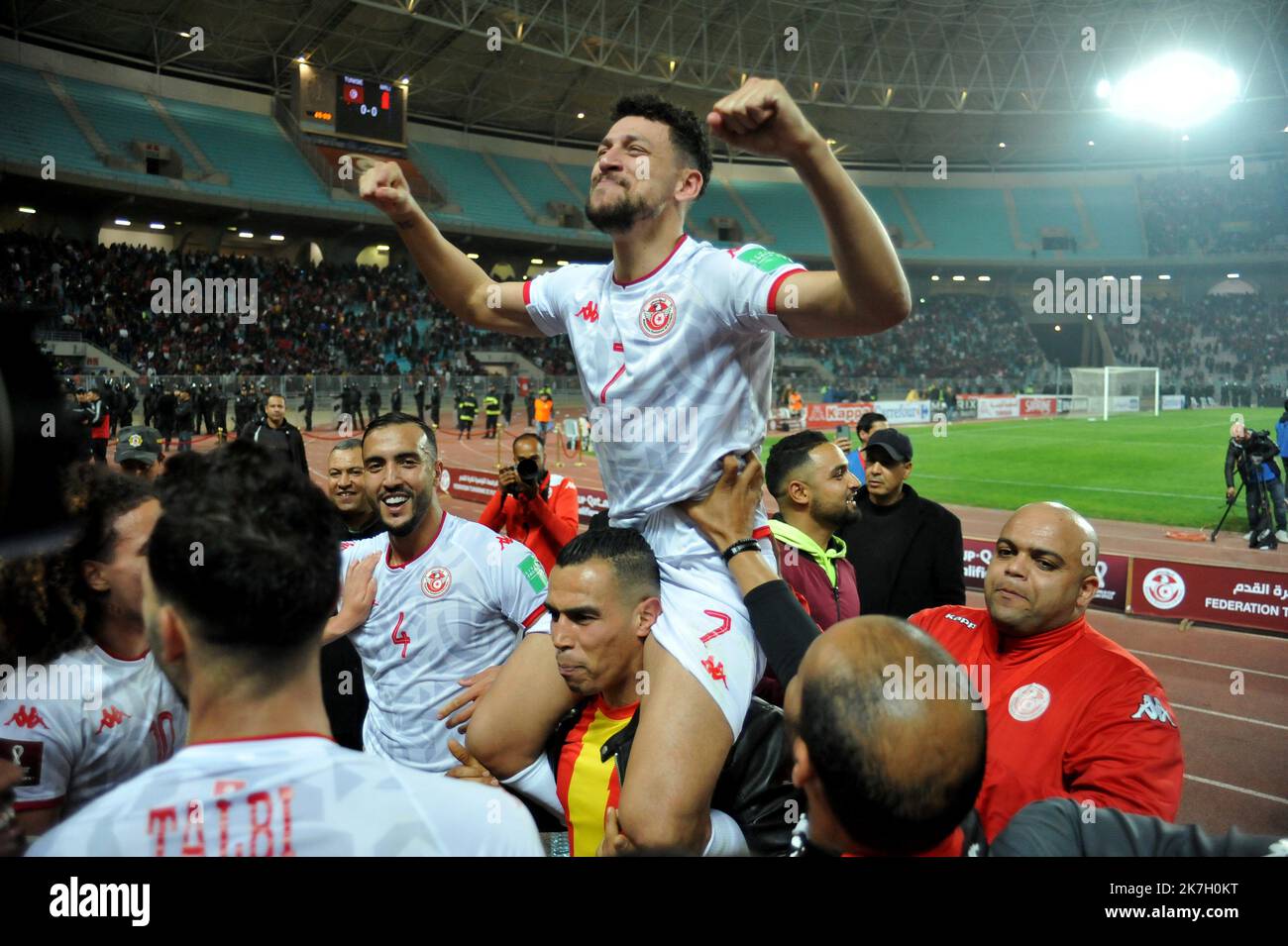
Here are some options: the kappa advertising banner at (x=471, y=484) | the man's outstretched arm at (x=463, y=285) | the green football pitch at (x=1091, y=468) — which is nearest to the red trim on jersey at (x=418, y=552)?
the man's outstretched arm at (x=463, y=285)

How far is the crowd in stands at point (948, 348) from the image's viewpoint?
52469mm

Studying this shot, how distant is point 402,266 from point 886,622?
44.6 m

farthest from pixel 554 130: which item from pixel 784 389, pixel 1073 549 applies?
pixel 1073 549

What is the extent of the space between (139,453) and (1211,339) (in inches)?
2373

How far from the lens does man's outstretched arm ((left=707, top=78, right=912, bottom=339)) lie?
218 centimetres

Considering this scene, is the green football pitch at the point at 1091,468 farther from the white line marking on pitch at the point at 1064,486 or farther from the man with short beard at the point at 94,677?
the man with short beard at the point at 94,677

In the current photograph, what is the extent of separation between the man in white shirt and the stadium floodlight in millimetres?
46005

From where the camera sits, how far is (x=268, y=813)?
4.96 feet

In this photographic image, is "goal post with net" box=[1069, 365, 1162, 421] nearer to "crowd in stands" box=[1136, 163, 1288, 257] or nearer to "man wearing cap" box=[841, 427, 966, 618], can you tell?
"crowd in stands" box=[1136, 163, 1288, 257]

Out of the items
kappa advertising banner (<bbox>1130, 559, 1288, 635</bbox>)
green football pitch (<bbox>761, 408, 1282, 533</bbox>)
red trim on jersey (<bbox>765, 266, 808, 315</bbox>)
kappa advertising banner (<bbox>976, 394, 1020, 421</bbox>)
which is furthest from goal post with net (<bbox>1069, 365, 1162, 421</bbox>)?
red trim on jersey (<bbox>765, 266, 808, 315</bbox>)

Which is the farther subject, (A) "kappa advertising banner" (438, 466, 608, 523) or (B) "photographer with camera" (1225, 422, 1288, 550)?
(A) "kappa advertising banner" (438, 466, 608, 523)

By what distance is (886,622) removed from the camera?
6.15ft
